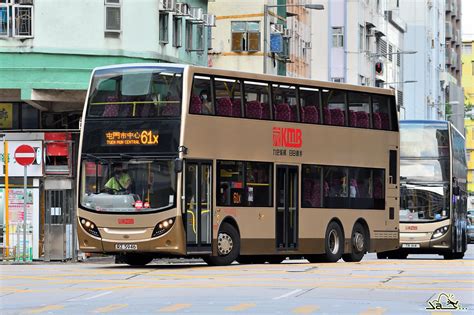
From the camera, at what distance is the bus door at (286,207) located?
33.5 m

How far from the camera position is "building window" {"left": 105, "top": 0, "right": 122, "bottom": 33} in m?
41.1

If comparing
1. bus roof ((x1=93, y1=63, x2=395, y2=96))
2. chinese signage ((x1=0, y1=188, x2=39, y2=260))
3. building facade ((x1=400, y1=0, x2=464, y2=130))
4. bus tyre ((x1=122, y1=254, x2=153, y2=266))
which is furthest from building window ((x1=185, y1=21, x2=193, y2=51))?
building facade ((x1=400, y1=0, x2=464, y2=130))

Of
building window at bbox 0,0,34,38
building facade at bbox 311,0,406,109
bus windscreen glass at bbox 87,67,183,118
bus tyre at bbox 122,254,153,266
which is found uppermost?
building facade at bbox 311,0,406,109

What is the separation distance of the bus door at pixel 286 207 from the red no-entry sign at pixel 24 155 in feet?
24.0

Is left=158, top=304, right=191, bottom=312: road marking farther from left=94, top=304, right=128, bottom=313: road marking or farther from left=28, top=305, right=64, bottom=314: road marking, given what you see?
left=28, top=305, right=64, bottom=314: road marking

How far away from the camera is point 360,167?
3647 centimetres

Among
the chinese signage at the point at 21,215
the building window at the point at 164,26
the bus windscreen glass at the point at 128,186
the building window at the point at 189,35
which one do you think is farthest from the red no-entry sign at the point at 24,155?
the building window at the point at 189,35

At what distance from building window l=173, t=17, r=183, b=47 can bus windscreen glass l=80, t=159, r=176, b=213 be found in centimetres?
1376

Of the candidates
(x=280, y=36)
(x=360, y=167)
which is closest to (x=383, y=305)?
(x=360, y=167)

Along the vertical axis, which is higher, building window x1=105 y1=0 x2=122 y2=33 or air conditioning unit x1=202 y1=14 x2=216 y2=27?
air conditioning unit x1=202 y1=14 x2=216 y2=27

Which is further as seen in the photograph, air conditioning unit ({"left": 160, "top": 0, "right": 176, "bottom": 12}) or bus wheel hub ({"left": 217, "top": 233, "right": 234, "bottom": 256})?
air conditioning unit ({"left": 160, "top": 0, "right": 176, "bottom": 12})

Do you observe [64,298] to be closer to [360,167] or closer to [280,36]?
[360,167]

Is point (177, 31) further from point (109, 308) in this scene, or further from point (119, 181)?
point (109, 308)

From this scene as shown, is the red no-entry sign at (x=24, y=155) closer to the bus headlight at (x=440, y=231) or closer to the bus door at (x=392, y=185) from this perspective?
the bus door at (x=392, y=185)
